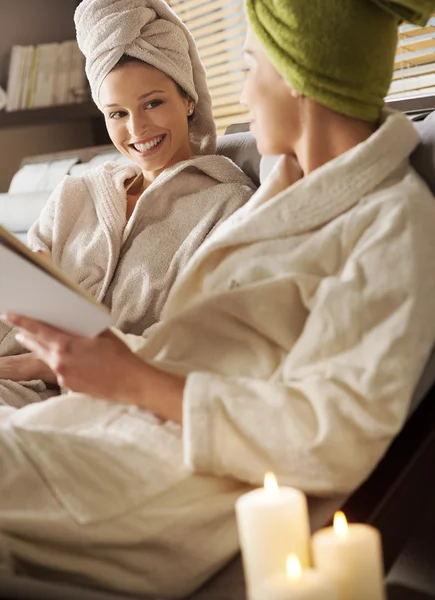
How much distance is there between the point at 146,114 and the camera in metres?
1.81

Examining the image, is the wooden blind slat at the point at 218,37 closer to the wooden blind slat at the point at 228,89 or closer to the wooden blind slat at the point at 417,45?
the wooden blind slat at the point at 228,89

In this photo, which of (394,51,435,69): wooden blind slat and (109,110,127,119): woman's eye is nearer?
(109,110,127,119): woman's eye

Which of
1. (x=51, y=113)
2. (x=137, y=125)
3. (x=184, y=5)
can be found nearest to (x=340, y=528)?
(x=137, y=125)

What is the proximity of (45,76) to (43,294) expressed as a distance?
2.63 m

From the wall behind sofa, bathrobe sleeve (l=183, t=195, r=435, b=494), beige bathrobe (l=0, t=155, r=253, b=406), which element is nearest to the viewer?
bathrobe sleeve (l=183, t=195, r=435, b=494)

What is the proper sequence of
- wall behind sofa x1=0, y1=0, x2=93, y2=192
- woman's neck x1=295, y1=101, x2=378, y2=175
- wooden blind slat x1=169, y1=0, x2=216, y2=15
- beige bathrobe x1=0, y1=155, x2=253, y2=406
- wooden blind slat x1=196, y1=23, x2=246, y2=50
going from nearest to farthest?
woman's neck x1=295, y1=101, x2=378, y2=175 < beige bathrobe x1=0, y1=155, x2=253, y2=406 < wooden blind slat x1=196, y1=23, x2=246, y2=50 < wooden blind slat x1=169, y1=0, x2=216, y2=15 < wall behind sofa x1=0, y1=0, x2=93, y2=192

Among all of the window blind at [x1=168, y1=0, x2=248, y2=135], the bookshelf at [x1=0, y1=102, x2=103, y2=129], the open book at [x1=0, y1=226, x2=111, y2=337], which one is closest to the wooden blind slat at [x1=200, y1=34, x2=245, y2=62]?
the window blind at [x1=168, y1=0, x2=248, y2=135]

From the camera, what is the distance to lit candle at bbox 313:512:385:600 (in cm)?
83

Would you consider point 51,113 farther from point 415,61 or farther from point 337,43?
point 337,43

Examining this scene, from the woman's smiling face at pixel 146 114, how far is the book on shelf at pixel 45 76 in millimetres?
1676

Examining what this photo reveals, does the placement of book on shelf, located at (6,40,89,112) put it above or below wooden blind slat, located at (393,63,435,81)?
below

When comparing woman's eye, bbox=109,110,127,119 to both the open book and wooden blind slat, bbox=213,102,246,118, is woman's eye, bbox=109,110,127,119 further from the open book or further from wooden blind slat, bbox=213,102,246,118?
wooden blind slat, bbox=213,102,246,118

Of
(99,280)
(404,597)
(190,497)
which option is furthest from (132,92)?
(404,597)

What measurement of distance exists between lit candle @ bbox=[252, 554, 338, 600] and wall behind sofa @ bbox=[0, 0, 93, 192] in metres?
3.09
